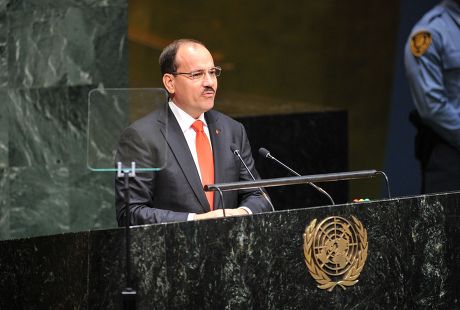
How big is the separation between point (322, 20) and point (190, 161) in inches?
160

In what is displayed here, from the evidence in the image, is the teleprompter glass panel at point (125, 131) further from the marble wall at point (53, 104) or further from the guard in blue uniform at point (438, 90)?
the marble wall at point (53, 104)

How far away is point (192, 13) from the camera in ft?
28.8

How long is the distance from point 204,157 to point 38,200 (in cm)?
260

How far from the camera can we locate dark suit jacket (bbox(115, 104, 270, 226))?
16.9 ft

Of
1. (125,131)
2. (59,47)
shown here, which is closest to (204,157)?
(125,131)

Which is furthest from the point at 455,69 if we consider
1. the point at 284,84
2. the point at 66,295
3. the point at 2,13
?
the point at 66,295

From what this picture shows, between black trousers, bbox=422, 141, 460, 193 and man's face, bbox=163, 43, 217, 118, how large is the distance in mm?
2095

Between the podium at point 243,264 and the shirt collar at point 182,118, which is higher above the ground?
the shirt collar at point 182,118

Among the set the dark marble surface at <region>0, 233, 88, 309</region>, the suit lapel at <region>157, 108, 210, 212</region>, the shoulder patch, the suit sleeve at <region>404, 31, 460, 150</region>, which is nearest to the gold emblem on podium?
the suit lapel at <region>157, 108, 210, 212</region>

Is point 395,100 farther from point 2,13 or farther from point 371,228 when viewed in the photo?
point 371,228

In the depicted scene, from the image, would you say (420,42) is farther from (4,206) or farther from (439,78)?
(4,206)

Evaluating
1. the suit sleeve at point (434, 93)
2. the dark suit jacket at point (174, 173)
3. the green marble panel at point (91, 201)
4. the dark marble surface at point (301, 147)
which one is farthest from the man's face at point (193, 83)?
the dark marble surface at point (301, 147)

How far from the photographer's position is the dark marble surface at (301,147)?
8.38 meters

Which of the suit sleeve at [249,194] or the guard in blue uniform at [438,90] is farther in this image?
the guard in blue uniform at [438,90]
